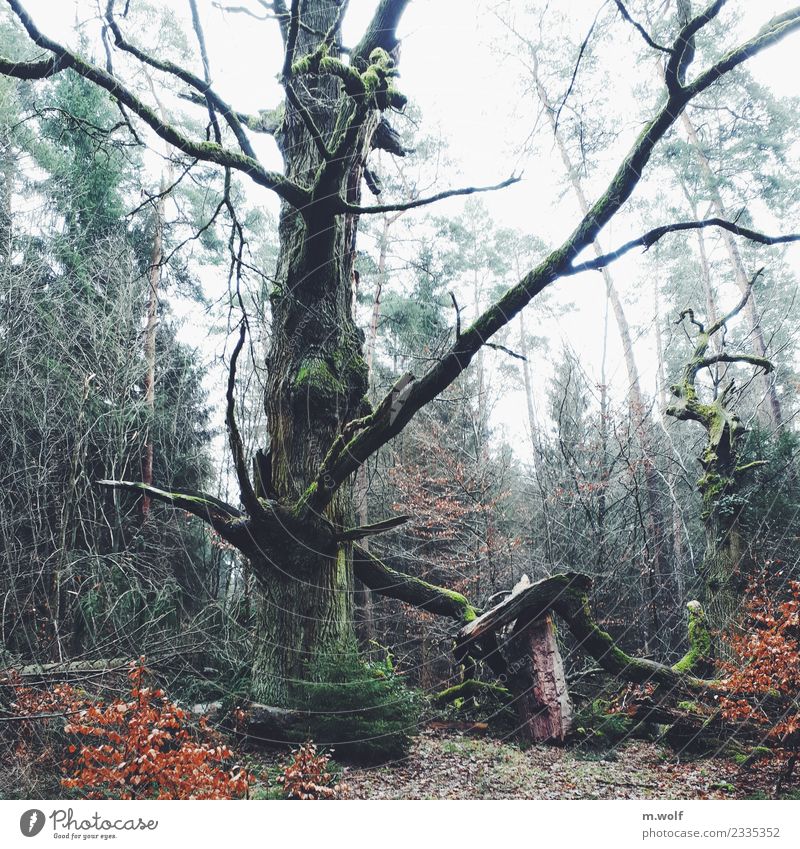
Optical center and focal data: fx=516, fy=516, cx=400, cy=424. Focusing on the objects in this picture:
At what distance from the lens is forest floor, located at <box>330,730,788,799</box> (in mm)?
1896

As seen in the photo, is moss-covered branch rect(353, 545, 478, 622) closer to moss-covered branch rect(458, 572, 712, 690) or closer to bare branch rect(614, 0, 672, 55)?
moss-covered branch rect(458, 572, 712, 690)

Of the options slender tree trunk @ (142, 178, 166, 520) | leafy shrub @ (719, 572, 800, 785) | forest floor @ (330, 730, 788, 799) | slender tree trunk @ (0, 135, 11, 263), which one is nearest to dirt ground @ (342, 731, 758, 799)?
forest floor @ (330, 730, 788, 799)

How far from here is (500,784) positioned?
77.8 inches

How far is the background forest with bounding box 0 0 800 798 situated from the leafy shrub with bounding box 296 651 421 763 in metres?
0.01

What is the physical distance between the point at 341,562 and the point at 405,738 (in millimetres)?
812

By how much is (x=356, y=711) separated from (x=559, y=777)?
0.84 metres

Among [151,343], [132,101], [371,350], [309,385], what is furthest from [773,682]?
[371,350]

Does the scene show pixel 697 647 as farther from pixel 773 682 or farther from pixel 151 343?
pixel 151 343

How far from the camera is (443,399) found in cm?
344

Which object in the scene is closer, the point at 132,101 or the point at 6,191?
the point at 132,101

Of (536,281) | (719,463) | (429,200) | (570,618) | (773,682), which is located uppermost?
(429,200)
